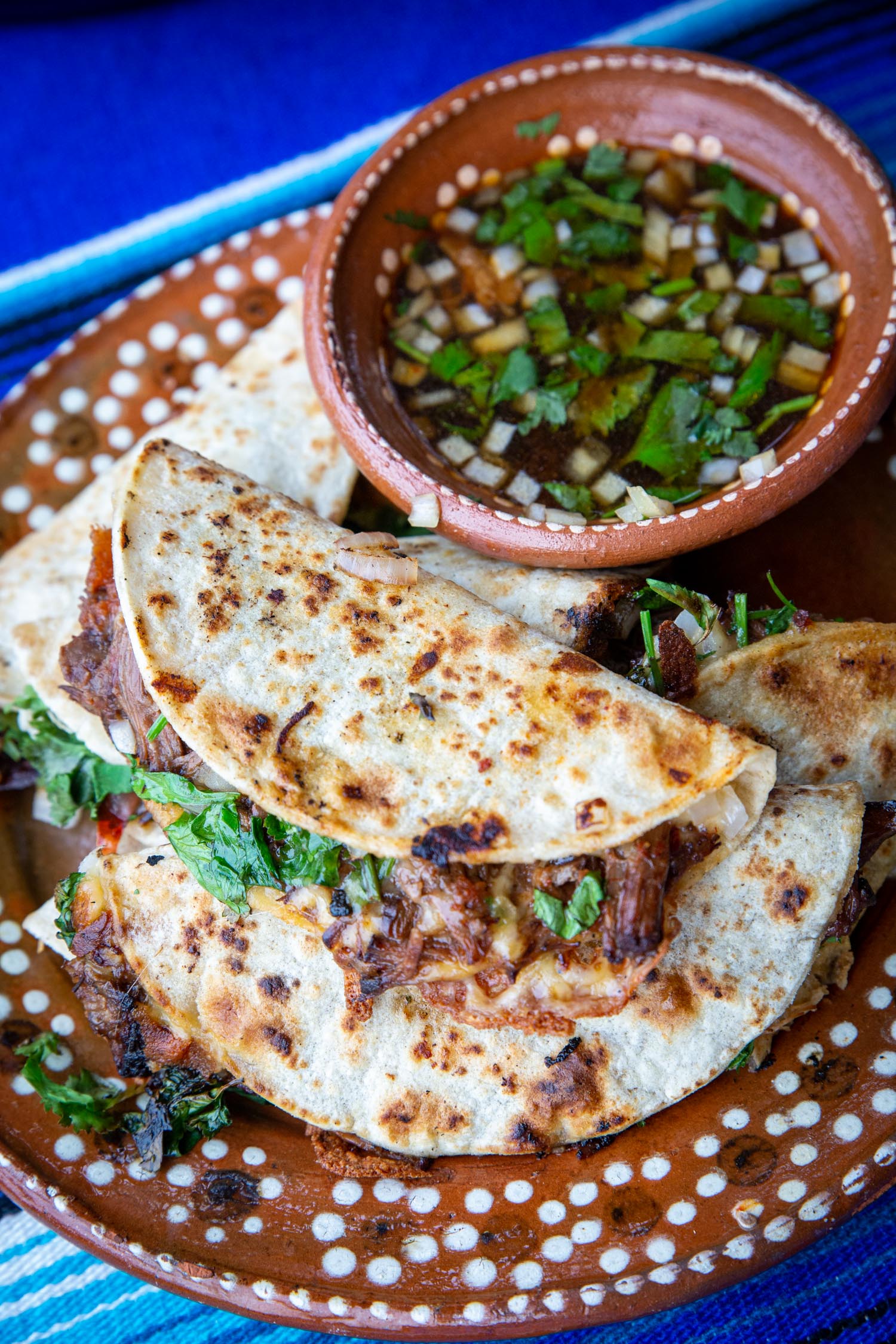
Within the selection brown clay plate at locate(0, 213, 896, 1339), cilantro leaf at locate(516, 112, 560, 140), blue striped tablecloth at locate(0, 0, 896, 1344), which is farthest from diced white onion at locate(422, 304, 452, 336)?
brown clay plate at locate(0, 213, 896, 1339)

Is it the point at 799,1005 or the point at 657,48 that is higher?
the point at 657,48

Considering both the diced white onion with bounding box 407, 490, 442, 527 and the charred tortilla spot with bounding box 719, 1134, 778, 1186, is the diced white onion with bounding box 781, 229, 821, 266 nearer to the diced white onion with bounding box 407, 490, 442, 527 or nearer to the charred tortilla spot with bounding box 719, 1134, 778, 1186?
the diced white onion with bounding box 407, 490, 442, 527

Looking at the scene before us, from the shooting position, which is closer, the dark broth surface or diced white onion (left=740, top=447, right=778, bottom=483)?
diced white onion (left=740, top=447, right=778, bottom=483)

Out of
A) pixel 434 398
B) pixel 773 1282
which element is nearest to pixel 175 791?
pixel 434 398

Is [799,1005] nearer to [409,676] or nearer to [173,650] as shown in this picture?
[409,676]

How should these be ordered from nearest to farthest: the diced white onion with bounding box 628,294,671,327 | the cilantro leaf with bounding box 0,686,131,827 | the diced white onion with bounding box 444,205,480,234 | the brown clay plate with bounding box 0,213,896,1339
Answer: the brown clay plate with bounding box 0,213,896,1339 < the diced white onion with bounding box 628,294,671,327 < the cilantro leaf with bounding box 0,686,131,827 < the diced white onion with bounding box 444,205,480,234

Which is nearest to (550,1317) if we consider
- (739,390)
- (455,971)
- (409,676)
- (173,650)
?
(455,971)
